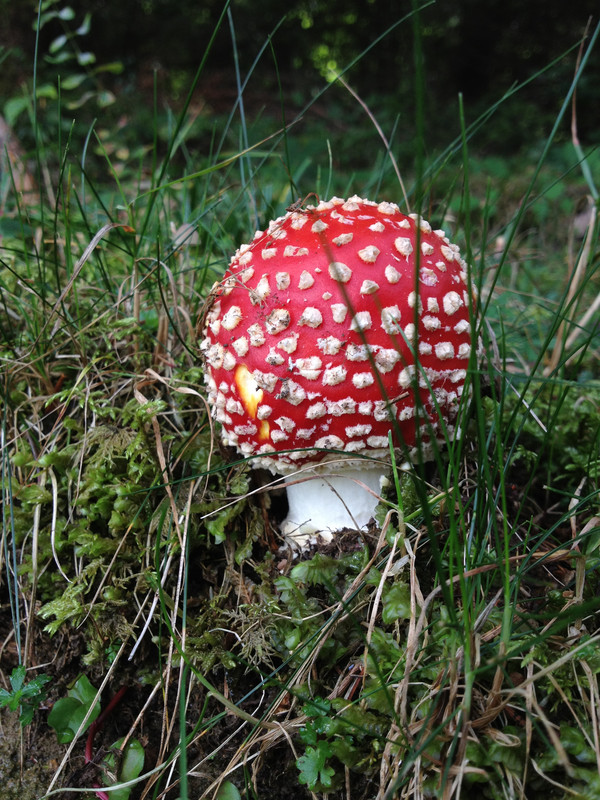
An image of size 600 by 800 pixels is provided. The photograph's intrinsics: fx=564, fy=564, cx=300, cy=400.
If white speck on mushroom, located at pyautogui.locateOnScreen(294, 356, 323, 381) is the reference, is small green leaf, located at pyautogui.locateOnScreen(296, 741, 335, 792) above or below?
below

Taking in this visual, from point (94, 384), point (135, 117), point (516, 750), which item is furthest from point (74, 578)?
point (135, 117)

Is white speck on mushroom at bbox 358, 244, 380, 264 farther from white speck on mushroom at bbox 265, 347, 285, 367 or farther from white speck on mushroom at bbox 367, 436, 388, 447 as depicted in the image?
white speck on mushroom at bbox 367, 436, 388, 447

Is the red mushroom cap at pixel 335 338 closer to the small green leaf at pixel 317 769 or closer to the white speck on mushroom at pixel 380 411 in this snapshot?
the white speck on mushroom at pixel 380 411

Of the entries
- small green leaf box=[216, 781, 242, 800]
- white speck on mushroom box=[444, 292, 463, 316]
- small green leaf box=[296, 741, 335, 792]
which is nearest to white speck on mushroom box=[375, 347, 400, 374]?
white speck on mushroom box=[444, 292, 463, 316]

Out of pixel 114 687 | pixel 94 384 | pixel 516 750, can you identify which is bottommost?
pixel 516 750

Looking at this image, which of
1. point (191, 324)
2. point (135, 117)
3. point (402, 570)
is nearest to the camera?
point (402, 570)

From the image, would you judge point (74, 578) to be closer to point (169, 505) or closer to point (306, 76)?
point (169, 505)
